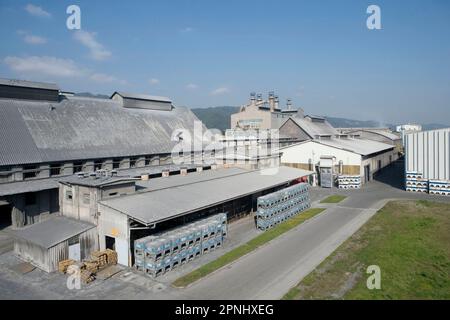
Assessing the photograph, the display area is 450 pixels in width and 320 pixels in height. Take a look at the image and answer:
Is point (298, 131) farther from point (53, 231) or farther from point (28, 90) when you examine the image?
point (53, 231)

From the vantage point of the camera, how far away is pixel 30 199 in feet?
92.9

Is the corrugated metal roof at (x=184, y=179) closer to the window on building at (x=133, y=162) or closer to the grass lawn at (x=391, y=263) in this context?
the window on building at (x=133, y=162)

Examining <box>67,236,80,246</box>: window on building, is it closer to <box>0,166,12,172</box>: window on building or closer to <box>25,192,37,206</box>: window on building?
<box>25,192,37,206</box>: window on building

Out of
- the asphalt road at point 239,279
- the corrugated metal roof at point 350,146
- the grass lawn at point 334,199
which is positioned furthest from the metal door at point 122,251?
the corrugated metal roof at point 350,146

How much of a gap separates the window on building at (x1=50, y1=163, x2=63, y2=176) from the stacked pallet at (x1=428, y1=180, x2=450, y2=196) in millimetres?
40144

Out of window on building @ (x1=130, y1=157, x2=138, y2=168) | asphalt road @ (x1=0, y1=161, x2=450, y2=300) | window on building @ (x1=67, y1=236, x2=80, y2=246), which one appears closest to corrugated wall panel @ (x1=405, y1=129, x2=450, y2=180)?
asphalt road @ (x1=0, y1=161, x2=450, y2=300)

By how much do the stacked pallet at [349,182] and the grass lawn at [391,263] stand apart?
14593mm

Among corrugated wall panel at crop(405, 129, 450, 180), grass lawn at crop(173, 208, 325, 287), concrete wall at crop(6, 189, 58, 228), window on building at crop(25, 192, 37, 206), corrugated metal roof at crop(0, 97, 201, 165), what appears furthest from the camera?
corrugated wall panel at crop(405, 129, 450, 180)

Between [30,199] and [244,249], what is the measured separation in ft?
61.0

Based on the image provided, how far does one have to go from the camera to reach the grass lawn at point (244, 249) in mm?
18047

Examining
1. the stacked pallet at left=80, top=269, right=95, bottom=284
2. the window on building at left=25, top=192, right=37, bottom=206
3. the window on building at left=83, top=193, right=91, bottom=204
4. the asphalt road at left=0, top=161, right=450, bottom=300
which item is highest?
the window on building at left=83, top=193, right=91, bottom=204

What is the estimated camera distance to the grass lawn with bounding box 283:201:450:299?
644 inches

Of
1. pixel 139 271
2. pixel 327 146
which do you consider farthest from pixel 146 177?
pixel 327 146

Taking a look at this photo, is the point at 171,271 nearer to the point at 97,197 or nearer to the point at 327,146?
the point at 97,197
